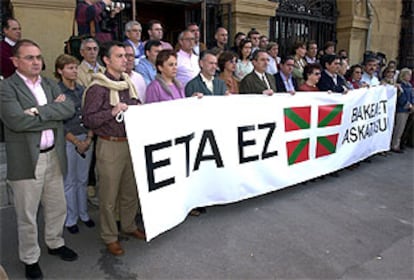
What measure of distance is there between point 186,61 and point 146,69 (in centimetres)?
68

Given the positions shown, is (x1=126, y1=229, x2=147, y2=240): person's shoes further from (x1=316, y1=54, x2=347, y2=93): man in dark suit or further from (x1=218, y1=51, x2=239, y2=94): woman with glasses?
(x1=316, y1=54, x2=347, y2=93): man in dark suit

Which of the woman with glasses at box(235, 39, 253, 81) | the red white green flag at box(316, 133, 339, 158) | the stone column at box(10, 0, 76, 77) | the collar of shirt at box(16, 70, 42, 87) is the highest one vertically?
the stone column at box(10, 0, 76, 77)

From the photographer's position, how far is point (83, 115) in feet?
10.00

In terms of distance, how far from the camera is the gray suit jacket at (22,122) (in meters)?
2.61

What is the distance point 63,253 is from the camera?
311 cm

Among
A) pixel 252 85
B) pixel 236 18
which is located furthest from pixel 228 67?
pixel 236 18

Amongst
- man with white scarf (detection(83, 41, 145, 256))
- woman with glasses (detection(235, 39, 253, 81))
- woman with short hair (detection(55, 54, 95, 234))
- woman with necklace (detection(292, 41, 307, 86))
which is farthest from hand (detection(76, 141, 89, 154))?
woman with necklace (detection(292, 41, 307, 86))

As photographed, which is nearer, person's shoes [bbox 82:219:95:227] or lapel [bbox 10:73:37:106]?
lapel [bbox 10:73:37:106]

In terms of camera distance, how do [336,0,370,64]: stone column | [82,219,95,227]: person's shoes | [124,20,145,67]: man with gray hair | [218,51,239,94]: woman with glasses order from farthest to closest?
[336,0,370,64]: stone column → [124,20,145,67]: man with gray hair → [218,51,239,94]: woman with glasses → [82,219,95,227]: person's shoes

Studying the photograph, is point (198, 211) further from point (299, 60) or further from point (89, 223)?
point (299, 60)

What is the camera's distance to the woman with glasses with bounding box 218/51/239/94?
14.7 feet

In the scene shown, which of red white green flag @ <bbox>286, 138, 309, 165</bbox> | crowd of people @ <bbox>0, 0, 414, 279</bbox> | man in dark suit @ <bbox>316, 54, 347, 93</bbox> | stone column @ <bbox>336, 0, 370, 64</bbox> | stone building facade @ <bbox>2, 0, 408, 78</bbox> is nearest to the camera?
crowd of people @ <bbox>0, 0, 414, 279</bbox>

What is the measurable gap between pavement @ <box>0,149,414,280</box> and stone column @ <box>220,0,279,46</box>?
15.8 feet

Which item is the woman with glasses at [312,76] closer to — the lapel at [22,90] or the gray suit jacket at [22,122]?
the gray suit jacket at [22,122]
